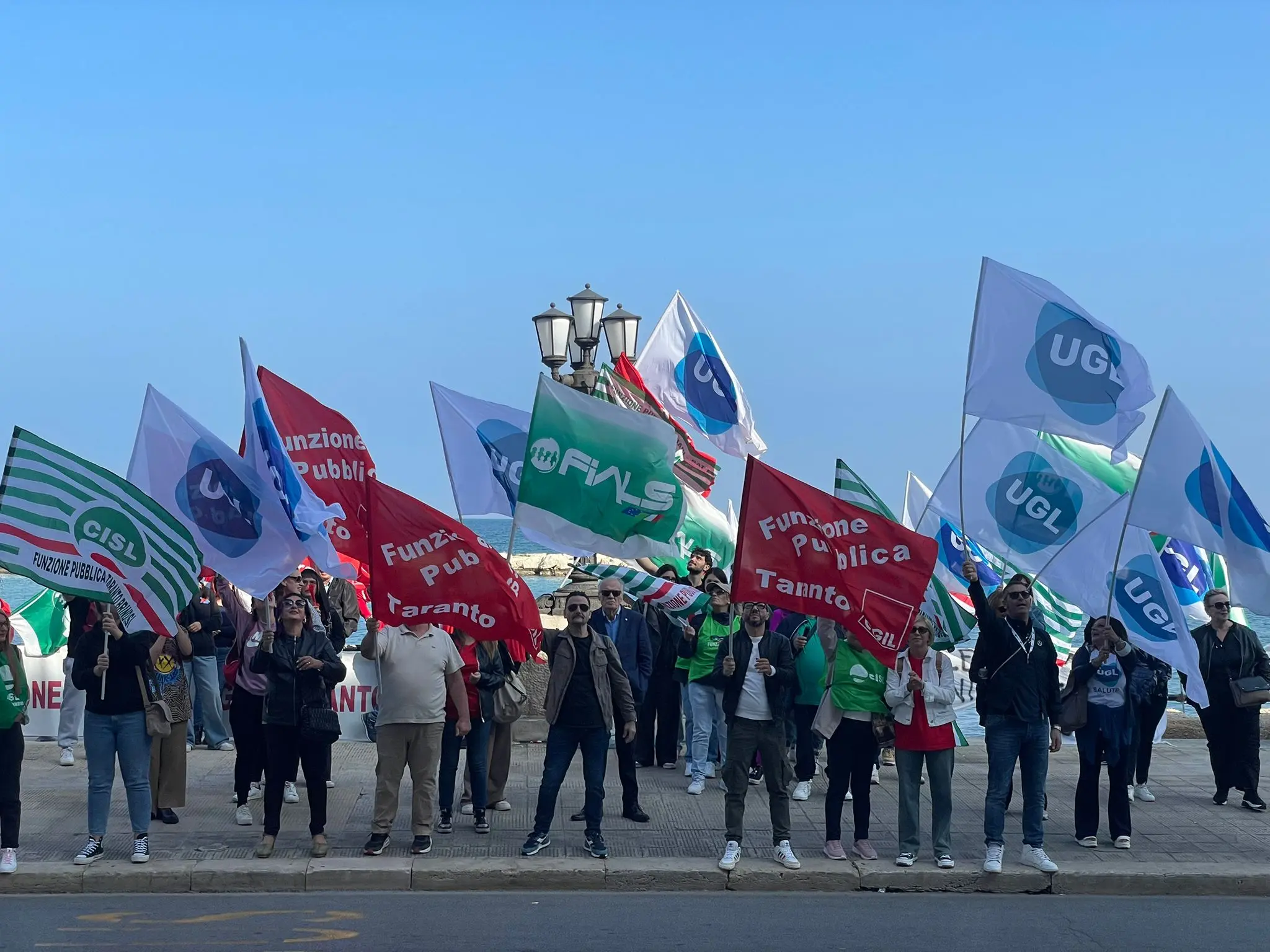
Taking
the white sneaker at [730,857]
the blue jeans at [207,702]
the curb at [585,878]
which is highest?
the blue jeans at [207,702]

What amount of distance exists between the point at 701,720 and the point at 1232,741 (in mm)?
4398

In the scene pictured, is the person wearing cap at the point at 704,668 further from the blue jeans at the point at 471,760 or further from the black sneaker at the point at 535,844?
the black sneaker at the point at 535,844

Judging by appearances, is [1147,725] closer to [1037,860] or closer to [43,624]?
[1037,860]

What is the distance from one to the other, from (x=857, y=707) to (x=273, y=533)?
4.39 metres

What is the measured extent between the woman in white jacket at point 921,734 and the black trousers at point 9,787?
5.75 meters

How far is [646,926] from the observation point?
8.52 metres

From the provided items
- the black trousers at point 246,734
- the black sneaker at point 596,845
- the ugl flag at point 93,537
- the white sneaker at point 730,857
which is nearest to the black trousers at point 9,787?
the ugl flag at point 93,537

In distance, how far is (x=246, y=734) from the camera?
36.7 ft

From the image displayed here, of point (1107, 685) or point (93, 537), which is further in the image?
point (1107, 685)

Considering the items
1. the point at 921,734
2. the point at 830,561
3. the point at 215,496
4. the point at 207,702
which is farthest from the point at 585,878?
the point at 207,702

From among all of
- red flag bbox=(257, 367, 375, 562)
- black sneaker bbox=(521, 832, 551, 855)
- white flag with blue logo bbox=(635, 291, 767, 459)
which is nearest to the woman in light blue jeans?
black sneaker bbox=(521, 832, 551, 855)

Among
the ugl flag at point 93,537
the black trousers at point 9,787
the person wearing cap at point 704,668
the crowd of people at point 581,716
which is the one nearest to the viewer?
the ugl flag at point 93,537

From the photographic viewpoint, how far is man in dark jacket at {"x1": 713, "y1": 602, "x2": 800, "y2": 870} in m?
9.96

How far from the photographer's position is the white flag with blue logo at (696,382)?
18.3 m
